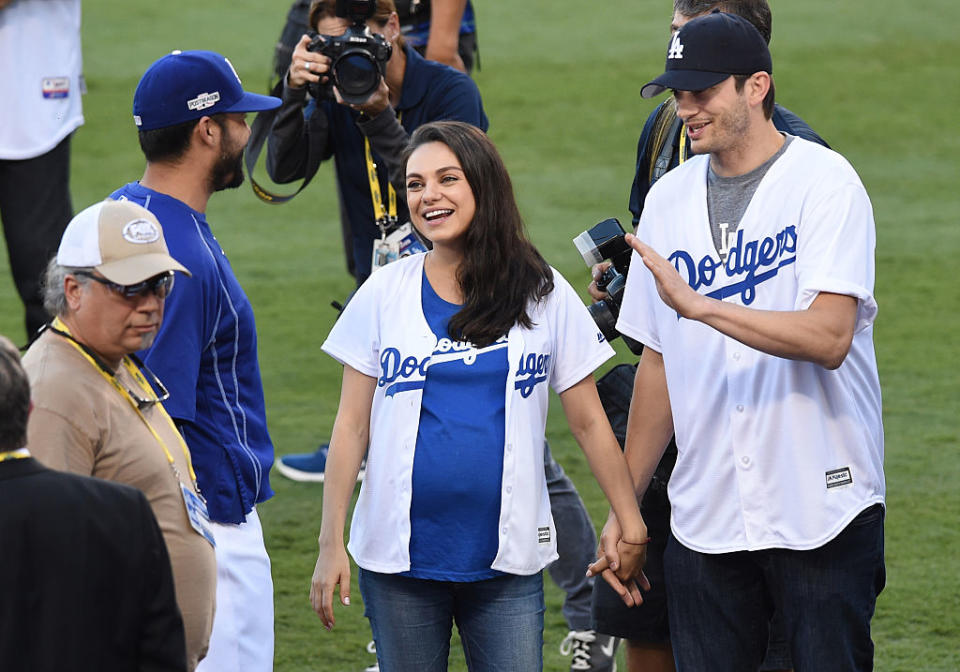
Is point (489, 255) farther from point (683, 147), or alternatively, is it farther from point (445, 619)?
point (445, 619)

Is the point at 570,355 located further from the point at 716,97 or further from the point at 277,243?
the point at 277,243

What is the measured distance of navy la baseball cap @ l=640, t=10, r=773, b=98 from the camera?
11.2 ft

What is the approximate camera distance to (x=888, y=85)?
15000 mm

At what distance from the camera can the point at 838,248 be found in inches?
128

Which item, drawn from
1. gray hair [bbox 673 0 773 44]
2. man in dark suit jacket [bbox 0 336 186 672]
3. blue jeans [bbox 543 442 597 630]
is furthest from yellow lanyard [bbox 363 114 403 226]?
man in dark suit jacket [bbox 0 336 186 672]

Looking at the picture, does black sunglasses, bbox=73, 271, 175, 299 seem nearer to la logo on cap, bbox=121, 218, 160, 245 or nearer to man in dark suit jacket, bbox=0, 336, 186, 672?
la logo on cap, bbox=121, 218, 160, 245

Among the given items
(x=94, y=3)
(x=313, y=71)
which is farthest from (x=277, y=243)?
(x=94, y=3)

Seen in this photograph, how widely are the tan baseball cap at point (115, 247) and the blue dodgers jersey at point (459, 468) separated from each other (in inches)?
31.7

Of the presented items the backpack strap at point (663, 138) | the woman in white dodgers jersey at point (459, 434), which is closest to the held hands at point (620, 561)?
the woman in white dodgers jersey at point (459, 434)

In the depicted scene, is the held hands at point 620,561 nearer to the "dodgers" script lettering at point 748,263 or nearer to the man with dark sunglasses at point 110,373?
the "dodgers" script lettering at point 748,263

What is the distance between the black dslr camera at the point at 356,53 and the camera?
464cm

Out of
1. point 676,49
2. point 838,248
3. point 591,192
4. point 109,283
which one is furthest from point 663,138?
point 591,192

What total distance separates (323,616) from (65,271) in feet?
3.67

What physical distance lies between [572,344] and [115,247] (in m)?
1.23
